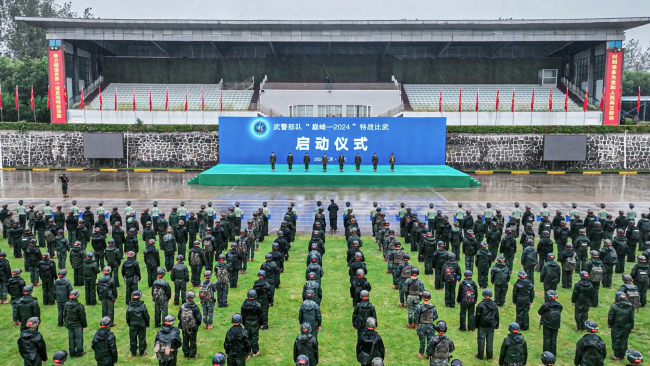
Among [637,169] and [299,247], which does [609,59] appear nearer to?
[637,169]

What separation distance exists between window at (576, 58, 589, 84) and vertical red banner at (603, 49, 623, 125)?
3059 mm

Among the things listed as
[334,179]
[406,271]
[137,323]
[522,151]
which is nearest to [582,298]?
[406,271]

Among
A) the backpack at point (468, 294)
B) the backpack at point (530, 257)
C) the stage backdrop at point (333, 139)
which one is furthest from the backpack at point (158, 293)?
the stage backdrop at point (333, 139)

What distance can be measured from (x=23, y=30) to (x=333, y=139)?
47511mm

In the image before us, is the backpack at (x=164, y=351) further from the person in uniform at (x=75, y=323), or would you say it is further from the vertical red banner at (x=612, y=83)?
the vertical red banner at (x=612, y=83)

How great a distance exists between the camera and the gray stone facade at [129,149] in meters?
33.0

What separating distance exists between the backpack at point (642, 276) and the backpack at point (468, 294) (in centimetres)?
383

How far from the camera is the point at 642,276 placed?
34.6 feet

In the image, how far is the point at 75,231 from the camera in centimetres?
1534

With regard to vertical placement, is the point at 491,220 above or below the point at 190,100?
below

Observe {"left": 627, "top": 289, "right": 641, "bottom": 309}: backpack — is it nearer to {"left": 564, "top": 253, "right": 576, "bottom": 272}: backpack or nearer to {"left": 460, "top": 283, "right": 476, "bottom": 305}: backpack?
{"left": 564, "top": 253, "right": 576, "bottom": 272}: backpack

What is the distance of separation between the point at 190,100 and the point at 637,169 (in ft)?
102

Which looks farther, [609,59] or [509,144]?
[609,59]

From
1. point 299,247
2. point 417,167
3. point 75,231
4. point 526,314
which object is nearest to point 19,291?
point 75,231
